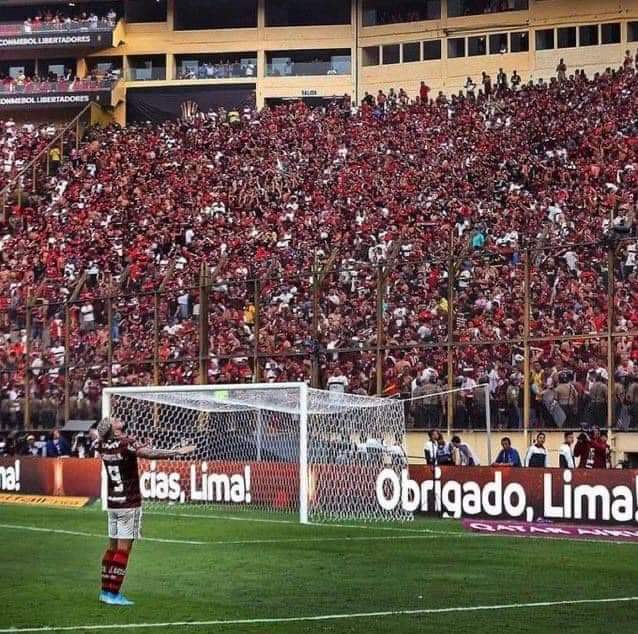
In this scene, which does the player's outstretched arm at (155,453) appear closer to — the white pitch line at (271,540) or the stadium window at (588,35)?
the white pitch line at (271,540)

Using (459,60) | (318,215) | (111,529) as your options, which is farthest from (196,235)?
(111,529)

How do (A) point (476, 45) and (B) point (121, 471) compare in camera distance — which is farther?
(A) point (476, 45)

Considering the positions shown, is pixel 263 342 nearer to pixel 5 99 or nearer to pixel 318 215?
pixel 318 215

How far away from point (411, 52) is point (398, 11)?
2618mm

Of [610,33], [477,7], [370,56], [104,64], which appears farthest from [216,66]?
[610,33]

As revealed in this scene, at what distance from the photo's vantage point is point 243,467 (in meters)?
34.2

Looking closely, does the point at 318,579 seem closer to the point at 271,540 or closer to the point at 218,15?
the point at 271,540

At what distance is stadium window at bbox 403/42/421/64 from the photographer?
68625mm

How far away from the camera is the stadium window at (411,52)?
2702 inches

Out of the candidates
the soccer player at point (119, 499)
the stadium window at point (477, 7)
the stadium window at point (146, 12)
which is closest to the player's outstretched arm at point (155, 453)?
the soccer player at point (119, 499)

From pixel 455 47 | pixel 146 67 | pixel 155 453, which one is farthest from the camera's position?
pixel 146 67

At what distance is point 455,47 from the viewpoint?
67.8 metres

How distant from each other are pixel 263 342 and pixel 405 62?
3247cm

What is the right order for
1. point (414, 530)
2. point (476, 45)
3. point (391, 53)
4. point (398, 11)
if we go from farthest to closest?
point (398, 11)
point (391, 53)
point (476, 45)
point (414, 530)
